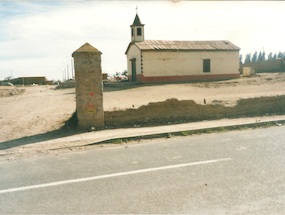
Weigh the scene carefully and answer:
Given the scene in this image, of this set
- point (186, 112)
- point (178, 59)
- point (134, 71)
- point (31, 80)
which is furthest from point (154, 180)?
point (31, 80)

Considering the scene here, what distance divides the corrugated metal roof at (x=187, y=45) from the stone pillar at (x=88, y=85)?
20881mm

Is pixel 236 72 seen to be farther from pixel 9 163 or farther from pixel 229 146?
pixel 9 163

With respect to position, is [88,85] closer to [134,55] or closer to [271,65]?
[134,55]

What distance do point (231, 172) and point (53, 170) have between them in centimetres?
343

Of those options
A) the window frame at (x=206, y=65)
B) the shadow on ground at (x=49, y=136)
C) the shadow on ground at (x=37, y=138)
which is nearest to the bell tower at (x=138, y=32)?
the window frame at (x=206, y=65)

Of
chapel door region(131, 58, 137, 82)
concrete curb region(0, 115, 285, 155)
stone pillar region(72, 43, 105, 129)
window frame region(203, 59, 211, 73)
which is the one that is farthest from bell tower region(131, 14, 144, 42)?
stone pillar region(72, 43, 105, 129)

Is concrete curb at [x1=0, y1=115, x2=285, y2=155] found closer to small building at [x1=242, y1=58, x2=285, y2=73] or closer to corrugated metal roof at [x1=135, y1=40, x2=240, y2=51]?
corrugated metal roof at [x1=135, y1=40, x2=240, y2=51]

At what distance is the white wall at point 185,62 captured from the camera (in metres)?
30.7

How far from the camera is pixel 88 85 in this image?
31.8ft

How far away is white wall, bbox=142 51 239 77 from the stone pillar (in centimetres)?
2086

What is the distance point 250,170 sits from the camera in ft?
17.7

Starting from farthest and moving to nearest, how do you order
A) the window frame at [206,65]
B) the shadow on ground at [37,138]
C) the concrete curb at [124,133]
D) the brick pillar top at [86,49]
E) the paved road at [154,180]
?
the window frame at [206,65], the brick pillar top at [86,49], the shadow on ground at [37,138], the concrete curb at [124,133], the paved road at [154,180]

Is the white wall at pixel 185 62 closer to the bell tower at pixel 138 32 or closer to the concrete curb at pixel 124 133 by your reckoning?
the bell tower at pixel 138 32

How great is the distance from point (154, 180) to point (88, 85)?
17.8 feet
